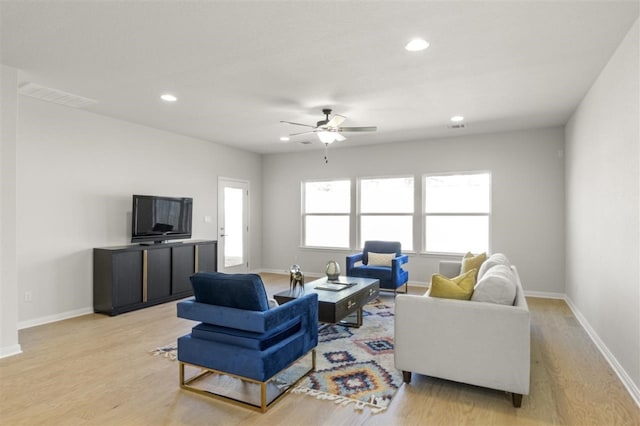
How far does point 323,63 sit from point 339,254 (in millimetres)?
4794

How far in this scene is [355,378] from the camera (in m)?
2.96

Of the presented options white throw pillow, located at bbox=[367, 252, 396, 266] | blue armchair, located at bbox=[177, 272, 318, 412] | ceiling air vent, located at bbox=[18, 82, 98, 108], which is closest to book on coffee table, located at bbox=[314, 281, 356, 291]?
blue armchair, located at bbox=[177, 272, 318, 412]

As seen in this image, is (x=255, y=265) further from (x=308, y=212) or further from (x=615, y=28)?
(x=615, y=28)

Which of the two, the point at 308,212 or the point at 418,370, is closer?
the point at 418,370

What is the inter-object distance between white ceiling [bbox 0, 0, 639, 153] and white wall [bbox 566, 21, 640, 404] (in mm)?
304

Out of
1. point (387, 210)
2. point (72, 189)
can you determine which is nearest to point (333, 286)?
point (387, 210)

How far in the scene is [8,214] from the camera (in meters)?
3.48

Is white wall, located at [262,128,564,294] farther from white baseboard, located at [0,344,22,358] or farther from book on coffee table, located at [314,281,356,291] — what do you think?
white baseboard, located at [0,344,22,358]

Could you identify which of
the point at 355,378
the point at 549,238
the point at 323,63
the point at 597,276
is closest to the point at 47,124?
the point at 323,63

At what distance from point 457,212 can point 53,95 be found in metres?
6.15

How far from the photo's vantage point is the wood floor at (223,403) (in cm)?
238

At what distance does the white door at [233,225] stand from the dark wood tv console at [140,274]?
136 centimetres

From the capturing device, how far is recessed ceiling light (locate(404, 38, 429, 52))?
9.68 feet

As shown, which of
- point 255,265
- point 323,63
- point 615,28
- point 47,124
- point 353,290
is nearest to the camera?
point 615,28
